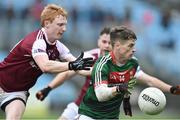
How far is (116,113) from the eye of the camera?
8070 mm

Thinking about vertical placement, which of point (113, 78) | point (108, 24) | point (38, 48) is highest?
point (38, 48)

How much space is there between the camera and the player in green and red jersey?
24.9 feet

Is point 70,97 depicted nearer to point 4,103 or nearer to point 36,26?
point 36,26

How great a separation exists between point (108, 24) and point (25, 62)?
33.1 ft

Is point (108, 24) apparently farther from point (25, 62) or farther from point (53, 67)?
point (53, 67)

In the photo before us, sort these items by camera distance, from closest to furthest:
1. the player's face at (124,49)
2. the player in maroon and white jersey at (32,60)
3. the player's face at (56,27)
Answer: the player's face at (124,49) < the player in maroon and white jersey at (32,60) < the player's face at (56,27)

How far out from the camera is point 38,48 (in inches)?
316

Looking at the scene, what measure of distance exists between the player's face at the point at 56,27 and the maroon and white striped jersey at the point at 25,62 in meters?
0.09

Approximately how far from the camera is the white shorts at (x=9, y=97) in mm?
8391

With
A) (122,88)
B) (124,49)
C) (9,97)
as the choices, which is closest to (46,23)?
(9,97)

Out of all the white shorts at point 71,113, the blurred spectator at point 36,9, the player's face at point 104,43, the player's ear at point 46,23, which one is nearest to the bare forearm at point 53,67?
the player's ear at point 46,23

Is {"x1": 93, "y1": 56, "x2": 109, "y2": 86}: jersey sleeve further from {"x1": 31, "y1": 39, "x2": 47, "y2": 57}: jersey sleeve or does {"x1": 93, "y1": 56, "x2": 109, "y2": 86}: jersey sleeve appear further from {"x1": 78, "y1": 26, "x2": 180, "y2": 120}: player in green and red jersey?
{"x1": 31, "y1": 39, "x2": 47, "y2": 57}: jersey sleeve

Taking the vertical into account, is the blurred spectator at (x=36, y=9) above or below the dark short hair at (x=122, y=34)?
below

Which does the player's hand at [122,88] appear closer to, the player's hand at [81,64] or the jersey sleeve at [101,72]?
the jersey sleeve at [101,72]
